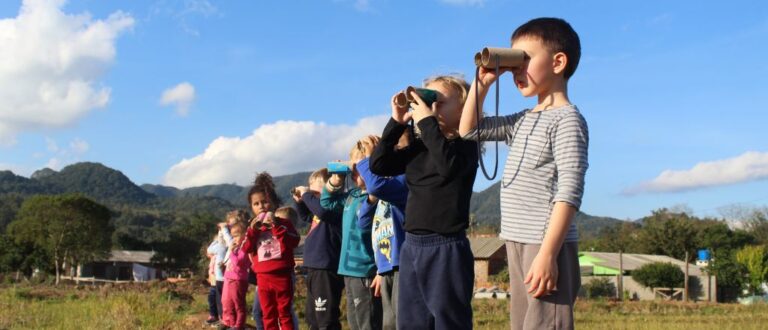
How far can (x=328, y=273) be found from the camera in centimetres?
574

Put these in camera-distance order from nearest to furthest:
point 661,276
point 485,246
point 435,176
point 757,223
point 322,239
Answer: point 435,176, point 322,239, point 661,276, point 485,246, point 757,223

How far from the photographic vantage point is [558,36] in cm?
280

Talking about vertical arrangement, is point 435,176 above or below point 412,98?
below

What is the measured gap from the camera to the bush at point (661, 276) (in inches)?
1572

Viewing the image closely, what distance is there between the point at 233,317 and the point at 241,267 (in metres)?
0.51

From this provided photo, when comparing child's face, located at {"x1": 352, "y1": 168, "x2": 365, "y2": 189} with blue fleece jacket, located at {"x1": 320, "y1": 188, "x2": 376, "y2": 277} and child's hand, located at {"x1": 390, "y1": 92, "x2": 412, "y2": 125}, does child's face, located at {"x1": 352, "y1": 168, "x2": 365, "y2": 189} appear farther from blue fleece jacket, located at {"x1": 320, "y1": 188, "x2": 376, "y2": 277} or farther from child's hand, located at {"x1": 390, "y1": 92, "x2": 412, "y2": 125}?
child's hand, located at {"x1": 390, "y1": 92, "x2": 412, "y2": 125}

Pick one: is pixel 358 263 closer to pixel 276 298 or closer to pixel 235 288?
pixel 276 298

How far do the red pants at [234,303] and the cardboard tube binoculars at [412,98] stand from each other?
15.5ft

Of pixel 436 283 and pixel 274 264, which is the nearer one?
pixel 436 283

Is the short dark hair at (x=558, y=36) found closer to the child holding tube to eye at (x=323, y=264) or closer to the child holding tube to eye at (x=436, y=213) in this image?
the child holding tube to eye at (x=436, y=213)

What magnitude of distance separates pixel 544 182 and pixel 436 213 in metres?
0.76

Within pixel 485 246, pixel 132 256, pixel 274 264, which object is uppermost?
pixel 274 264

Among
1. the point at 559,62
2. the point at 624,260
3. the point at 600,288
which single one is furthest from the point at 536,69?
the point at 624,260

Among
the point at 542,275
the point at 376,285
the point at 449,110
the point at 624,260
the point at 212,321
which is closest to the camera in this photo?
the point at 542,275
